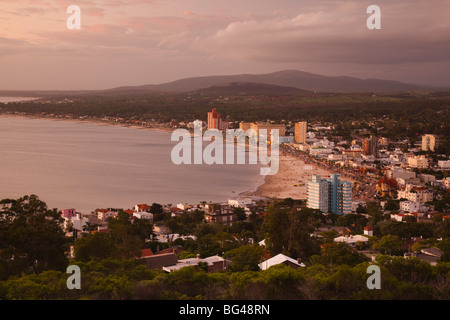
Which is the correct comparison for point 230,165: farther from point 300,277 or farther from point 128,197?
point 300,277

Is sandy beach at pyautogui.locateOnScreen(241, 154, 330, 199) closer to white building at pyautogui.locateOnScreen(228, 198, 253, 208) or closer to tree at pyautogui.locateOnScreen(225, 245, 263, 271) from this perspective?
white building at pyautogui.locateOnScreen(228, 198, 253, 208)

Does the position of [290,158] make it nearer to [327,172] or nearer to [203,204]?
[327,172]

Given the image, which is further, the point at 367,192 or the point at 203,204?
the point at 367,192

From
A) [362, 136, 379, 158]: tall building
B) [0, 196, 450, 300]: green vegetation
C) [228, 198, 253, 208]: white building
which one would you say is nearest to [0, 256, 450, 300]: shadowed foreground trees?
[0, 196, 450, 300]: green vegetation

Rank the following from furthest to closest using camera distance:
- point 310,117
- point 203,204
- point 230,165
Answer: point 310,117 < point 230,165 < point 203,204
